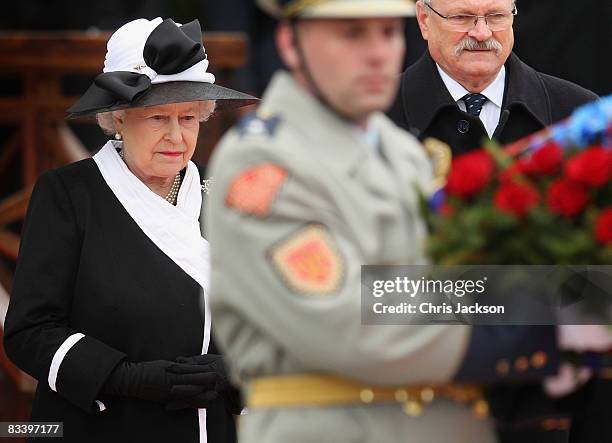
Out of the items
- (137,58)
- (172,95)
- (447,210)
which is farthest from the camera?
(137,58)

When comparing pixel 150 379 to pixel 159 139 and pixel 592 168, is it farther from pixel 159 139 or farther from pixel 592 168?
pixel 592 168

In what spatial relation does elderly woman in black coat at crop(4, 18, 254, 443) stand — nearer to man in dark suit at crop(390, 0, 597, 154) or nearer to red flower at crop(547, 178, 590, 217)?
man in dark suit at crop(390, 0, 597, 154)

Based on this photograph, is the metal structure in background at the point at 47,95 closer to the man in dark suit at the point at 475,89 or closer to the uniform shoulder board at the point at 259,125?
the man in dark suit at the point at 475,89

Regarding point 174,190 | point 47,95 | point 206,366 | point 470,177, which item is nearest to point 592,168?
point 470,177

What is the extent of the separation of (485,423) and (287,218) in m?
0.62

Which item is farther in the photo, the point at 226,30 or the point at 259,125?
the point at 226,30

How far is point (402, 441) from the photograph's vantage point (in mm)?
2938

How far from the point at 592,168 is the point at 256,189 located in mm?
661

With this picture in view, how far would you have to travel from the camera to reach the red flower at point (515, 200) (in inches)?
110

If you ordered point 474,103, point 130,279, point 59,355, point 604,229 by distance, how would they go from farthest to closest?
point 474,103
point 130,279
point 59,355
point 604,229

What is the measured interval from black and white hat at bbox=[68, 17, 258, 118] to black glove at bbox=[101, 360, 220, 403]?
0.77m

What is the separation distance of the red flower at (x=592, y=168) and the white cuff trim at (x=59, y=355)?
1.72 meters

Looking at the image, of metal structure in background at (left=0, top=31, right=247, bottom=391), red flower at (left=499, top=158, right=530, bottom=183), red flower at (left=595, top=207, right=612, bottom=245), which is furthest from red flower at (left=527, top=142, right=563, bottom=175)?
metal structure in background at (left=0, top=31, right=247, bottom=391)

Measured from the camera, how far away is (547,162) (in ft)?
9.56
